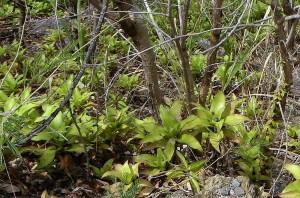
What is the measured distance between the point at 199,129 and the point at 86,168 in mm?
700

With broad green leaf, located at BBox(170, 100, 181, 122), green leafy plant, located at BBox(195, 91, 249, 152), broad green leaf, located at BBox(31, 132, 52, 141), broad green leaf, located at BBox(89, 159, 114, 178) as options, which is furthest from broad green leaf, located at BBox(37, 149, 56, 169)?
green leafy plant, located at BBox(195, 91, 249, 152)

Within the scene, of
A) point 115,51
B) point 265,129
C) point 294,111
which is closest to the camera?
point 265,129

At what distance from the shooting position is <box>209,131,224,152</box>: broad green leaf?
7.65 feet

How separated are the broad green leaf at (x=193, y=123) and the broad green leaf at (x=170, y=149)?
0.33ft

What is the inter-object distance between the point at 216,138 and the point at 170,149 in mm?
267

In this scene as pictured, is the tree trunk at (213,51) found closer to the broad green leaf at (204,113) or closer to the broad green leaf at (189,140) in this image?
the broad green leaf at (204,113)

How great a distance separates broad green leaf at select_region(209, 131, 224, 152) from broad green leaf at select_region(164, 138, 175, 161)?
218 mm

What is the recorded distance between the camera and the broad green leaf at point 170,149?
7.96ft

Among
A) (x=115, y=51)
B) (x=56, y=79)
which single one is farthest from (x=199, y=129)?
(x=115, y=51)

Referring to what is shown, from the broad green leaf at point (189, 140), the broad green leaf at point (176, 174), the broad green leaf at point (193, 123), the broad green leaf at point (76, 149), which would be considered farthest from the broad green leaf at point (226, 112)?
the broad green leaf at point (76, 149)

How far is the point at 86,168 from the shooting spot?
8.46ft

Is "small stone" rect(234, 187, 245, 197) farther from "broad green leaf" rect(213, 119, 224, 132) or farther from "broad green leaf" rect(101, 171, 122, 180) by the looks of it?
"broad green leaf" rect(101, 171, 122, 180)

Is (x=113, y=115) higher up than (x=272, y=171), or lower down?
higher up

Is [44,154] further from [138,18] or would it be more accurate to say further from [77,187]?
[138,18]
